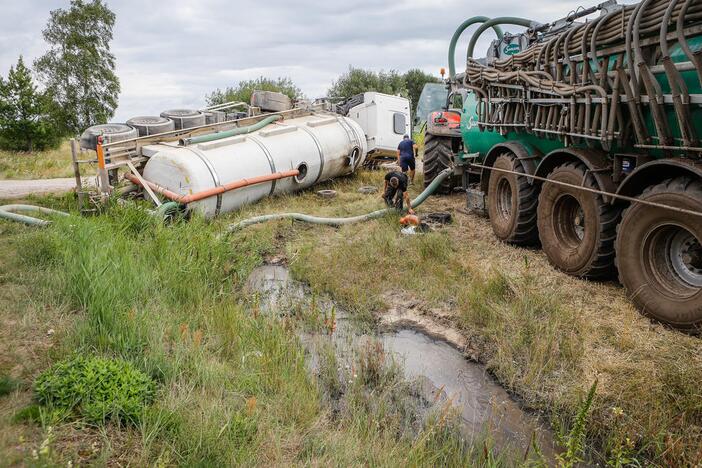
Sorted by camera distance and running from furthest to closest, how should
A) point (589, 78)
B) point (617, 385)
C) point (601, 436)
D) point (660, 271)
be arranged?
1. point (589, 78)
2. point (660, 271)
3. point (617, 385)
4. point (601, 436)

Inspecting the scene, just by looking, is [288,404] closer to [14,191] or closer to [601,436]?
[601,436]

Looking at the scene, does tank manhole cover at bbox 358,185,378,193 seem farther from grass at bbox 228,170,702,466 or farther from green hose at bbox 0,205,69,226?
green hose at bbox 0,205,69,226

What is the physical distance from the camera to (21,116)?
2173 cm

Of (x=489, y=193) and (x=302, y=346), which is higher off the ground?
(x=489, y=193)

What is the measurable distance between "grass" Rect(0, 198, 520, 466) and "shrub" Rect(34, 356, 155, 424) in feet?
0.23

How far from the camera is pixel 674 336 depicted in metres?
4.31

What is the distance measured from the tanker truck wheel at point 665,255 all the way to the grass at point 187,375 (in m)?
2.30

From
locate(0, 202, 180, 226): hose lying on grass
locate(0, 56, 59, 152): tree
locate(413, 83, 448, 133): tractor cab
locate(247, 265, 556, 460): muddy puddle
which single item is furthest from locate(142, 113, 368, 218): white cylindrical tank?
locate(0, 56, 59, 152): tree

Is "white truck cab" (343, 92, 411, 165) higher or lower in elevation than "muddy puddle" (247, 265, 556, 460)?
higher

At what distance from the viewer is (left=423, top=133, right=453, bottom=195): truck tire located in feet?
34.5

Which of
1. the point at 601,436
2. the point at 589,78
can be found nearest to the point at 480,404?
the point at 601,436

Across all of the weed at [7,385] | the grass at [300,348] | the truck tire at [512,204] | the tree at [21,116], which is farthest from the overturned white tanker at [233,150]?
the tree at [21,116]

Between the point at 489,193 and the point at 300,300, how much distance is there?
381cm

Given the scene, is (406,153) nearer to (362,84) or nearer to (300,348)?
(300,348)
